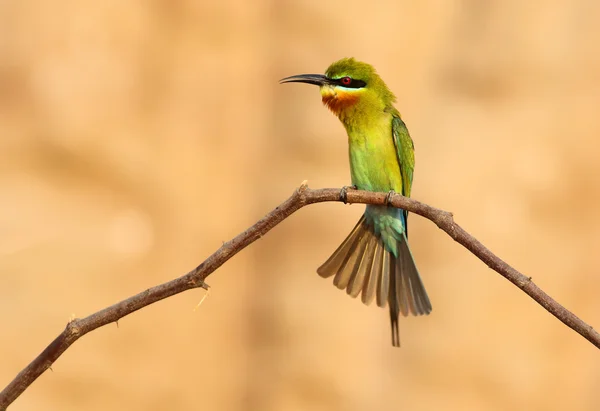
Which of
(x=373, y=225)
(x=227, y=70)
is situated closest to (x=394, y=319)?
(x=373, y=225)

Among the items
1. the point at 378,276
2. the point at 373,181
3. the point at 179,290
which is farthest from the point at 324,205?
the point at 179,290

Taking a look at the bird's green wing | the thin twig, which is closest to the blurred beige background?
the bird's green wing

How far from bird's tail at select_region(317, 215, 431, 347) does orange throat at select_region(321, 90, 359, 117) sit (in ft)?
0.84

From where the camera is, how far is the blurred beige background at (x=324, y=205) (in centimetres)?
277

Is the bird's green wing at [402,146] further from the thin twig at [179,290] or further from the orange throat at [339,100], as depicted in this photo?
the thin twig at [179,290]

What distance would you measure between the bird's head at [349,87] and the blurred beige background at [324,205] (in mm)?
1184

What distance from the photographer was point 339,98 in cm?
170

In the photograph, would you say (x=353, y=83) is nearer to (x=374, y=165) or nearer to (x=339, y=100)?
(x=339, y=100)

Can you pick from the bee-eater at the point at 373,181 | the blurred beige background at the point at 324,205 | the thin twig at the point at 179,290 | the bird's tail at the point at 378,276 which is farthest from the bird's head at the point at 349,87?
the blurred beige background at the point at 324,205

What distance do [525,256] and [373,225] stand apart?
1.34m

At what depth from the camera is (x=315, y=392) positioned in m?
2.92

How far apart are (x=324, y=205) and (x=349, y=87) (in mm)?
1279

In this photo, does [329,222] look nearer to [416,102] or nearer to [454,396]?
[416,102]

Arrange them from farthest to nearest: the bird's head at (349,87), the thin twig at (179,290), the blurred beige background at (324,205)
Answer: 1. the blurred beige background at (324,205)
2. the bird's head at (349,87)
3. the thin twig at (179,290)
